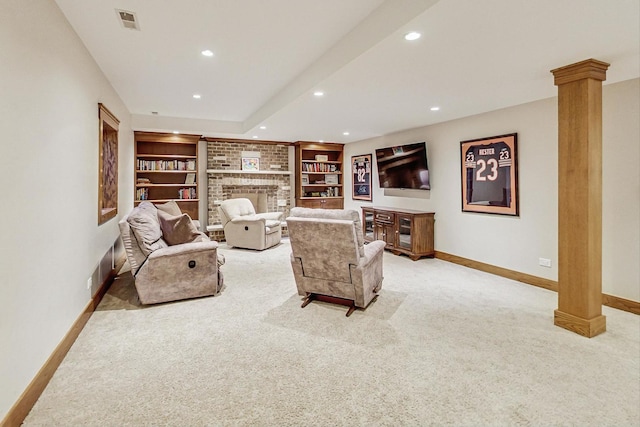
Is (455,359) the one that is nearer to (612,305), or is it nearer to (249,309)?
(249,309)

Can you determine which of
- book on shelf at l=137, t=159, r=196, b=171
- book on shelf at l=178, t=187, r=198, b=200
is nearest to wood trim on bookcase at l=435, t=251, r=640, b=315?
book on shelf at l=178, t=187, r=198, b=200

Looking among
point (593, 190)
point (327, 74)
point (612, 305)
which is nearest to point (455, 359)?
point (593, 190)

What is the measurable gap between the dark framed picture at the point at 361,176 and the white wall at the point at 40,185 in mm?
5508

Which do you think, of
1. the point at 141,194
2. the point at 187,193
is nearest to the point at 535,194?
the point at 187,193

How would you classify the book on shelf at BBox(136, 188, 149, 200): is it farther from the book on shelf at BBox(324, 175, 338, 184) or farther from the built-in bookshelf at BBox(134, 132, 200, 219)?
the book on shelf at BBox(324, 175, 338, 184)

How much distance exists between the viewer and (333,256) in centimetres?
311

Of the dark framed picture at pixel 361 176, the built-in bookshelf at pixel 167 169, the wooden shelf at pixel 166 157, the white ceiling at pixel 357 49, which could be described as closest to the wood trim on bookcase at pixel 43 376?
the white ceiling at pixel 357 49

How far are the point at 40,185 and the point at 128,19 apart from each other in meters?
1.45

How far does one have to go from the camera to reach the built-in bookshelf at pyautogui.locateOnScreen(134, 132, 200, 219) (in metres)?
6.88

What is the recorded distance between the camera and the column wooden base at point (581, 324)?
107 inches

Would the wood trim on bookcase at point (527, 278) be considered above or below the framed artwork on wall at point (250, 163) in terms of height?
below

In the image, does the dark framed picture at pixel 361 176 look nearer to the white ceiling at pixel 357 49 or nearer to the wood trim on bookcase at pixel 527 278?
the wood trim on bookcase at pixel 527 278

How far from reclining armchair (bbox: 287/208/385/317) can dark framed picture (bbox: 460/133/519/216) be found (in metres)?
2.25

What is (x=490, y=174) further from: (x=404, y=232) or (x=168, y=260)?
(x=168, y=260)
